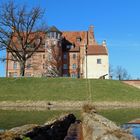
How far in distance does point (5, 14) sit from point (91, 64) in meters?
27.9

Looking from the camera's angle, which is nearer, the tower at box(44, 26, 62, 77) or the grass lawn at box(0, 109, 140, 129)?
the grass lawn at box(0, 109, 140, 129)

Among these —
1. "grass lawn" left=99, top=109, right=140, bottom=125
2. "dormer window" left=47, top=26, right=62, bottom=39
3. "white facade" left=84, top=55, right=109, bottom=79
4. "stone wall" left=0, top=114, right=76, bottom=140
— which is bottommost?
"grass lawn" left=99, top=109, right=140, bottom=125

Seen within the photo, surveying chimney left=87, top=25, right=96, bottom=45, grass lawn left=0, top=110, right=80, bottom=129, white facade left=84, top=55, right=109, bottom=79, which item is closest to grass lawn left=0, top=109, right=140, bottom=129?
grass lawn left=0, top=110, right=80, bottom=129

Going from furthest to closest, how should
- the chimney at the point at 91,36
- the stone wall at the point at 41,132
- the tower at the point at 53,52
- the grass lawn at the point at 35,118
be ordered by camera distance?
the chimney at the point at 91,36
the tower at the point at 53,52
the grass lawn at the point at 35,118
the stone wall at the point at 41,132

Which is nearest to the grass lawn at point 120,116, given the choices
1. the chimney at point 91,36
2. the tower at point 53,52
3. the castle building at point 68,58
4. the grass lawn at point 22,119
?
the grass lawn at point 22,119

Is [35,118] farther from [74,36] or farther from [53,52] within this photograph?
[74,36]

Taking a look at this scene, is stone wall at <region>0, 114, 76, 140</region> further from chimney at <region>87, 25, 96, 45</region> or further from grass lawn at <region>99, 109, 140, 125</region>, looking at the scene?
chimney at <region>87, 25, 96, 45</region>

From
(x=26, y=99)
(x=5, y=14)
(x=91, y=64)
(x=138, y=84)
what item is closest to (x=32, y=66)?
(x=91, y=64)

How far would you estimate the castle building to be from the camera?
9100 centimetres

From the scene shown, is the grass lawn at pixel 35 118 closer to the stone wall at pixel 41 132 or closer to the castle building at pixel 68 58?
the stone wall at pixel 41 132

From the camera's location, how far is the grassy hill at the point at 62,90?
5309 cm

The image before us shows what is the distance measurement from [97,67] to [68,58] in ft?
48.8

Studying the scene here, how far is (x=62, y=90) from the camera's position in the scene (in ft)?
190

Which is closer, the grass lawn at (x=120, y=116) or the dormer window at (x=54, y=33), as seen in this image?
the grass lawn at (x=120, y=116)
